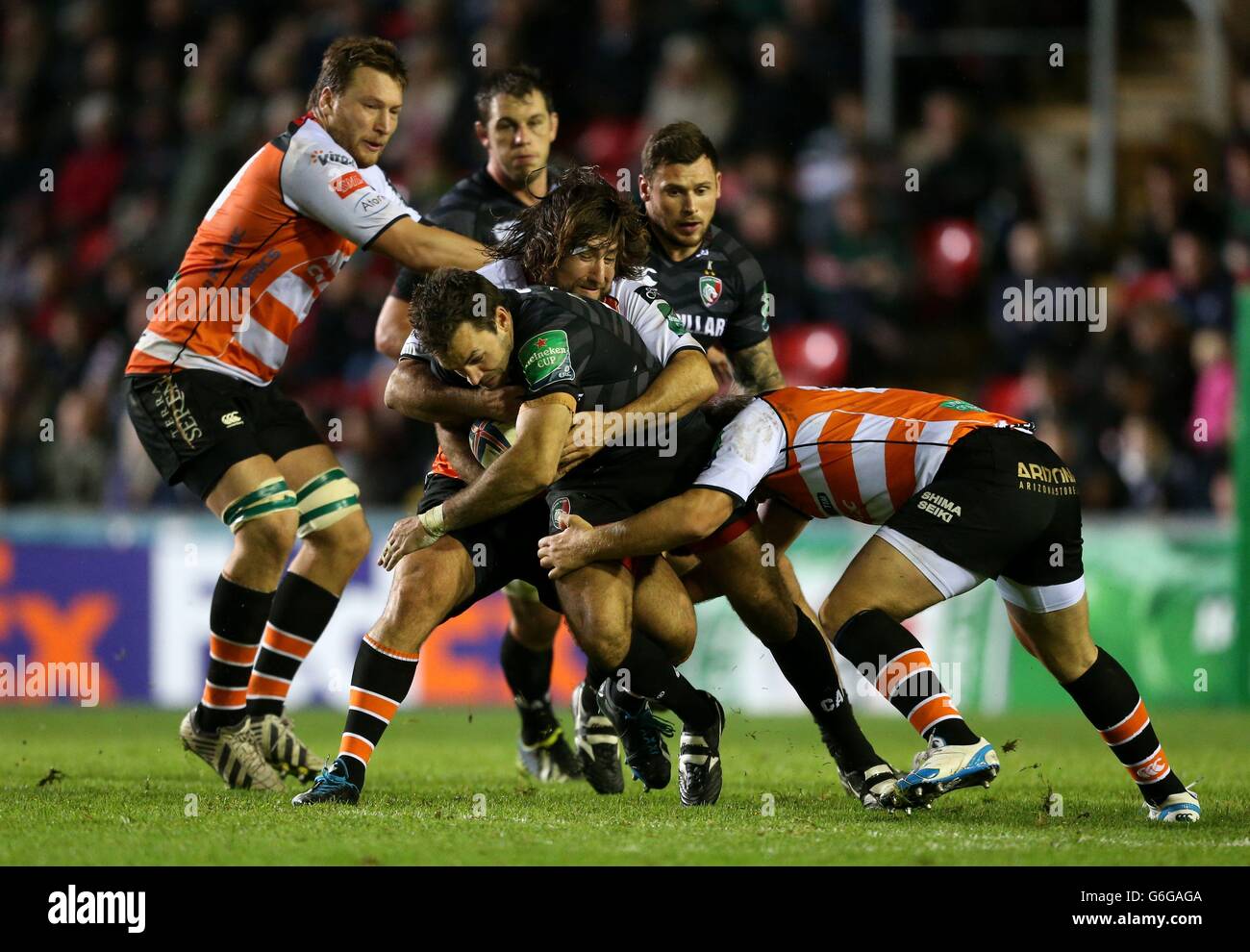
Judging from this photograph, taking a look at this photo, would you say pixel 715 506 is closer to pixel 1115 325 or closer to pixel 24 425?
pixel 1115 325

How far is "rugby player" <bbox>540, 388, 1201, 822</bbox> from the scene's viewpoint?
550 centimetres

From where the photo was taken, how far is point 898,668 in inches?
215

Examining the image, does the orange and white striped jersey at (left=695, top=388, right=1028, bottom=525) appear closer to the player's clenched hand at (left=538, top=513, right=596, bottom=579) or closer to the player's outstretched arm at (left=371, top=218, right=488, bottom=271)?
the player's clenched hand at (left=538, top=513, right=596, bottom=579)

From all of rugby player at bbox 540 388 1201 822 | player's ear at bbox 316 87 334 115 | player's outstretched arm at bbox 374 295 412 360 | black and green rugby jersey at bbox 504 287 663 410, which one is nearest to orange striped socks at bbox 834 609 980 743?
rugby player at bbox 540 388 1201 822

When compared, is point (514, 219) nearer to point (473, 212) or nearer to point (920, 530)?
point (473, 212)

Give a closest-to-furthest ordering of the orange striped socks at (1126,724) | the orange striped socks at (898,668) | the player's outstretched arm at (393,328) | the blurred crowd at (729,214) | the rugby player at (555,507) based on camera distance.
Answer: the orange striped socks at (898,668), the rugby player at (555,507), the orange striped socks at (1126,724), the player's outstretched arm at (393,328), the blurred crowd at (729,214)

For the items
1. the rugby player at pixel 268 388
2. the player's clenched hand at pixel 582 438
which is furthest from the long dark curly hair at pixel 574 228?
the player's clenched hand at pixel 582 438

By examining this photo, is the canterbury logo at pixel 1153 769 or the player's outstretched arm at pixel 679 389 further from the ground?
the player's outstretched arm at pixel 679 389

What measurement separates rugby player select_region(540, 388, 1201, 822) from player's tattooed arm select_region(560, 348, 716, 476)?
171 mm

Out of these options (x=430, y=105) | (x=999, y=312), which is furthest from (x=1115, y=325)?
(x=430, y=105)

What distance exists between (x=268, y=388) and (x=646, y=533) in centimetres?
198

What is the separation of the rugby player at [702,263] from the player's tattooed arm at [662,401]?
82 centimetres

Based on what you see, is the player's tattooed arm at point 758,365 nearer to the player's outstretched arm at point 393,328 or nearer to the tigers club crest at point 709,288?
the tigers club crest at point 709,288

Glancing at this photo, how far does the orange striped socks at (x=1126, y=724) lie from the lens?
574 centimetres
